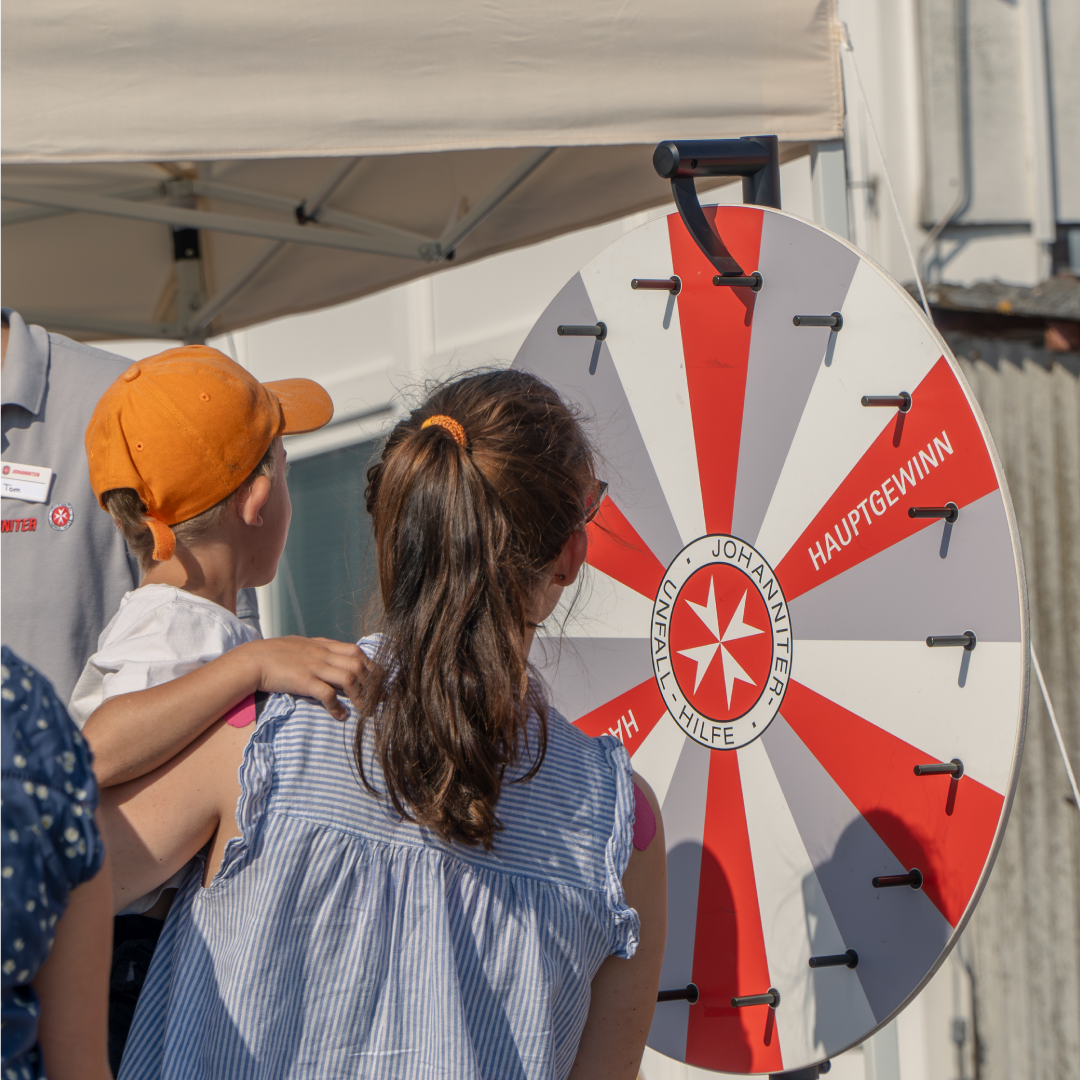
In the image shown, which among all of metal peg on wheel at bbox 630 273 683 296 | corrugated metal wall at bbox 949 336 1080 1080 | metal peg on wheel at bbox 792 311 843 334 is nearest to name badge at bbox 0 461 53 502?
metal peg on wheel at bbox 630 273 683 296

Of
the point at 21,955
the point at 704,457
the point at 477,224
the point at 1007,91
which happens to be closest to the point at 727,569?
the point at 704,457

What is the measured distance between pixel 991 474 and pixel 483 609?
572 millimetres

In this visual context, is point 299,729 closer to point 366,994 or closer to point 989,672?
point 366,994

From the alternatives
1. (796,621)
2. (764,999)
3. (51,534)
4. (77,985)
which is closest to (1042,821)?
(764,999)

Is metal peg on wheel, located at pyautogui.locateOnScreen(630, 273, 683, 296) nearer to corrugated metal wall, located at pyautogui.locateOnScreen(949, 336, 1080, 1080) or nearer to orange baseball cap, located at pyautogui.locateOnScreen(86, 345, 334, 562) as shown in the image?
orange baseball cap, located at pyautogui.locateOnScreen(86, 345, 334, 562)

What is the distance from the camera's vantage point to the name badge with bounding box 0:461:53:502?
192cm

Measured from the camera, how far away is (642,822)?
4.03 feet

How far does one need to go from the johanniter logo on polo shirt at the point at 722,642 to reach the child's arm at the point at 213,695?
23.3 inches

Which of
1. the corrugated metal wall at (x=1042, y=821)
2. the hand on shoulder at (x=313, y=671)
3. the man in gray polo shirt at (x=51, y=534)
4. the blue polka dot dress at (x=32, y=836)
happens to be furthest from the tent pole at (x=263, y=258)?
the blue polka dot dress at (x=32, y=836)

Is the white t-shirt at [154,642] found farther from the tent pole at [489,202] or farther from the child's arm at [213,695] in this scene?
the tent pole at [489,202]

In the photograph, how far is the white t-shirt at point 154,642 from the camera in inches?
51.7

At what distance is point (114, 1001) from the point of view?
4.16 ft

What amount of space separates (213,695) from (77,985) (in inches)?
16.0

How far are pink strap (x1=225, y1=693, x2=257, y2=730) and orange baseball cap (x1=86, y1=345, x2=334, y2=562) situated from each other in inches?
12.9
